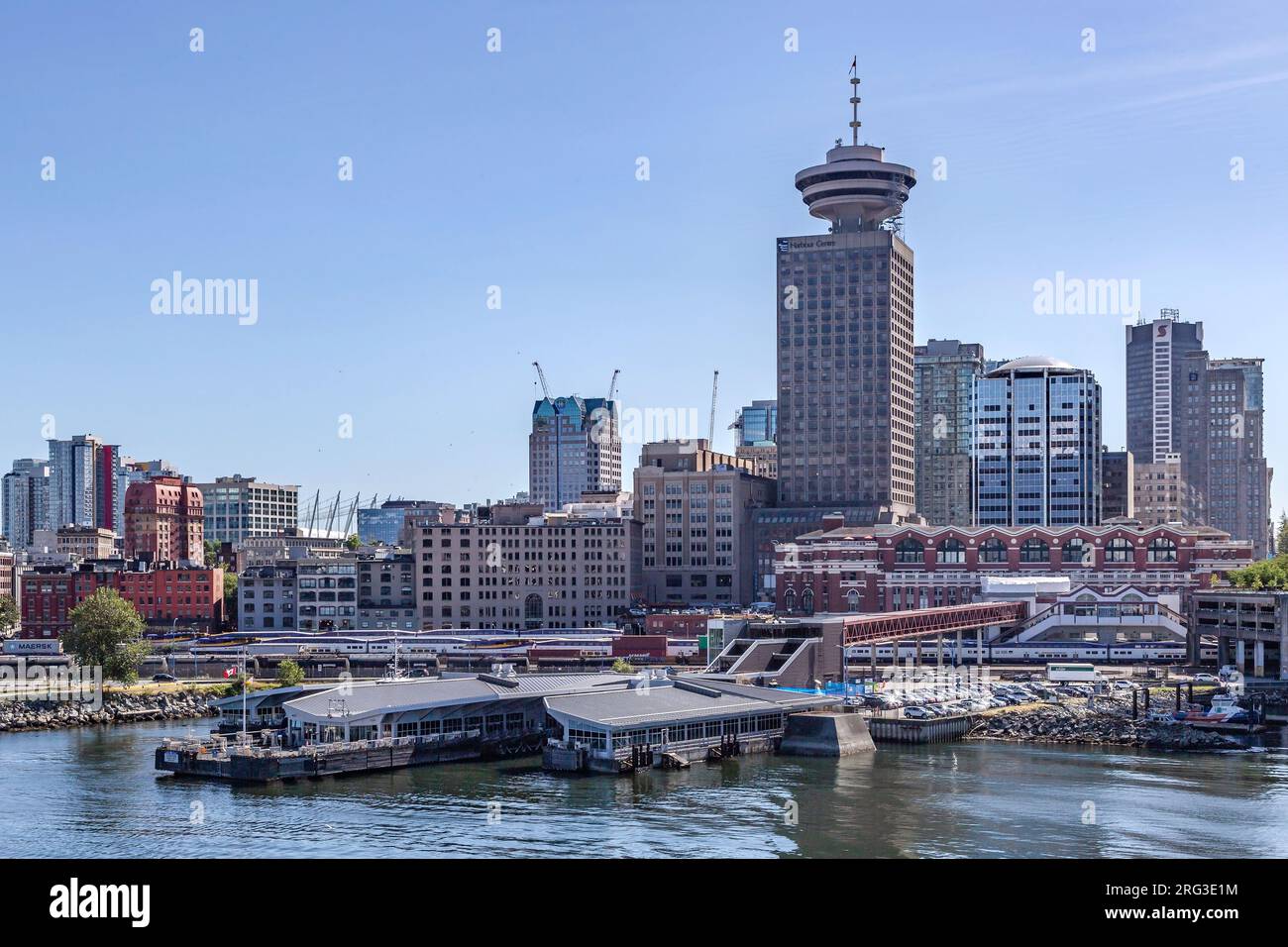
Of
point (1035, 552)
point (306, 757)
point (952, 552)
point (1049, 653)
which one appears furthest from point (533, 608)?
point (306, 757)

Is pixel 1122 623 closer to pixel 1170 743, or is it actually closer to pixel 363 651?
pixel 1170 743

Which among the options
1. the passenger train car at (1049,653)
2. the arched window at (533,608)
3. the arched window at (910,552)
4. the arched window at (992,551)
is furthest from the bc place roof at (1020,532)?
the arched window at (533,608)

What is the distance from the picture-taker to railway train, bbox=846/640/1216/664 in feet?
394

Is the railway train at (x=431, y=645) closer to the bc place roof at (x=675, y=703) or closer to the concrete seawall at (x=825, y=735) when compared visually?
the bc place roof at (x=675, y=703)

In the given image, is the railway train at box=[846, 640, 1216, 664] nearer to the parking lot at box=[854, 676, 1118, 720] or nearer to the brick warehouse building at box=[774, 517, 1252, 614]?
the brick warehouse building at box=[774, 517, 1252, 614]

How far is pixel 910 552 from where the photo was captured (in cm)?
14238

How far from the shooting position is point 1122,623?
12675 cm

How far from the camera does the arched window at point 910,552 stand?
142000mm

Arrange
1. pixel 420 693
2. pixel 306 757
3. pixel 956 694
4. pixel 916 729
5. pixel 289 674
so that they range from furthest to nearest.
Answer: pixel 289 674
pixel 956 694
pixel 916 729
pixel 420 693
pixel 306 757

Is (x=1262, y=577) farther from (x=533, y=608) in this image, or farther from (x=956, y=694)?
(x=533, y=608)

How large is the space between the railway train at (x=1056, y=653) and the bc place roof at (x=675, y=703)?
3640cm

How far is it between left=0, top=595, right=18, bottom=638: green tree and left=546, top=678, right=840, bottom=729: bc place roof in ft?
295

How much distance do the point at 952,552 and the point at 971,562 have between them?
2184 millimetres

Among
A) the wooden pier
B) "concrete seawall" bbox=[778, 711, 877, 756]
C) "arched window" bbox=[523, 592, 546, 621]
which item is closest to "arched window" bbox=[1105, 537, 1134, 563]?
"arched window" bbox=[523, 592, 546, 621]
